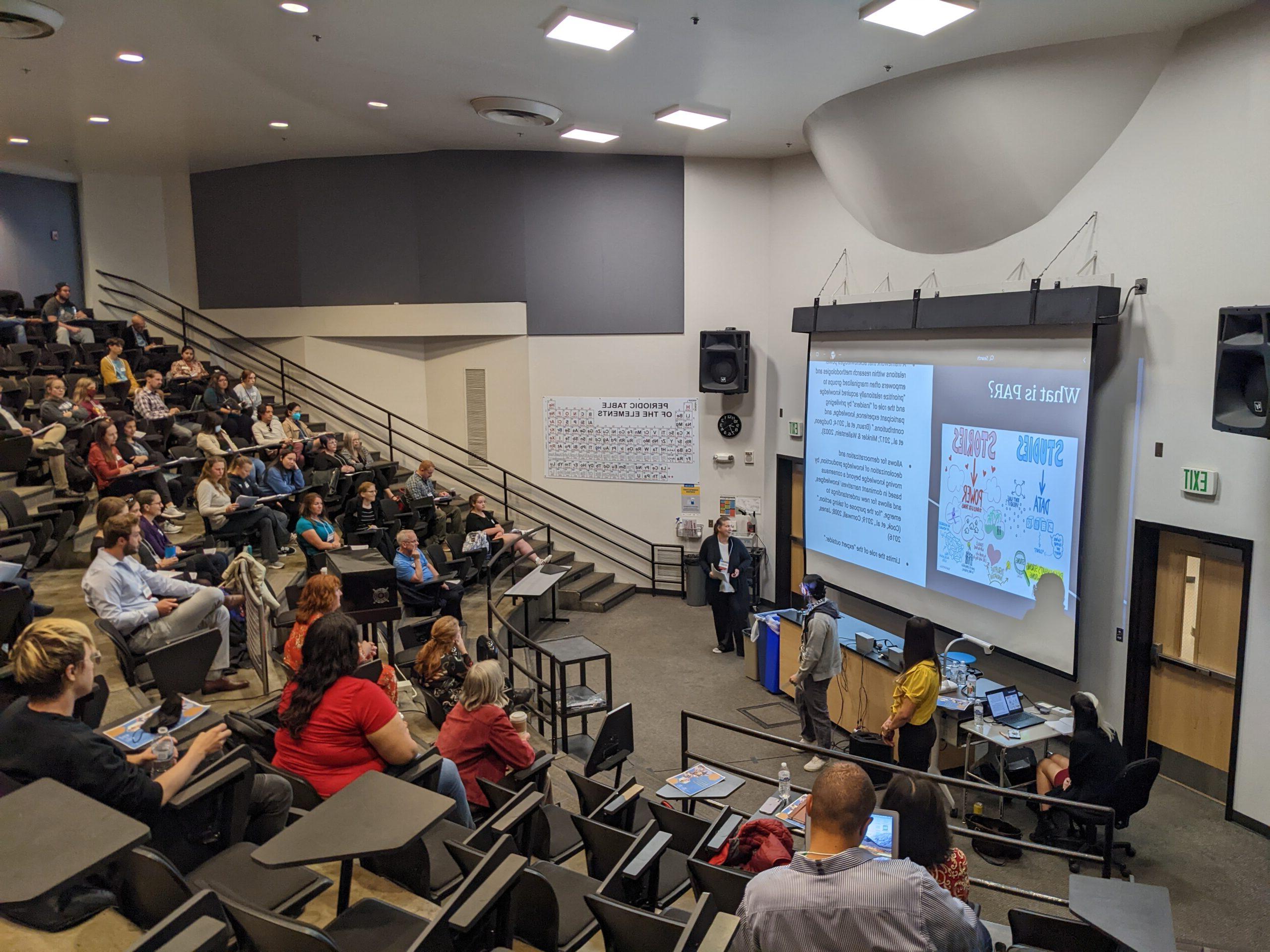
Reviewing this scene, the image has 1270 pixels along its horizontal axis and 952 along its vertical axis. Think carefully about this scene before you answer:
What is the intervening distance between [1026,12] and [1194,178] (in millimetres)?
1568

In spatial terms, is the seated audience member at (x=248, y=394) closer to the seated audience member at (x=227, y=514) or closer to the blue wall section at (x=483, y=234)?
the blue wall section at (x=483, y=234)

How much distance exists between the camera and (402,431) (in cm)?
1277

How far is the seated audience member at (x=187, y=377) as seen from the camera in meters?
11.1

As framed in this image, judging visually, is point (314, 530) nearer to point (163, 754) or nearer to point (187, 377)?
point (187, 377)

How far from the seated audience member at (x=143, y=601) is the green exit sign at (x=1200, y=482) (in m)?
6.29

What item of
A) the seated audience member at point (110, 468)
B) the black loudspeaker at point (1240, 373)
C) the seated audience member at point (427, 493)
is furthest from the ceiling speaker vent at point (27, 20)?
the black loudspeaker at point (1240, 373)

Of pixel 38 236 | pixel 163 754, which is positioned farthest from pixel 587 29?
pixel 38 236

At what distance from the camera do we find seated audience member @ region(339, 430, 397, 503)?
1033cm

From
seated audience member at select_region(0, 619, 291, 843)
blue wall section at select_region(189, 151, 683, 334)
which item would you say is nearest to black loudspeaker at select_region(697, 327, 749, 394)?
blue wall section at select_region(189, 151, 683, 334)

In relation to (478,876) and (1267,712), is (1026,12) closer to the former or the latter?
(1267,712)

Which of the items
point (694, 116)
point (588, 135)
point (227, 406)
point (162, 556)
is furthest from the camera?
point (227, 406)

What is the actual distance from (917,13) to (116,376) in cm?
935

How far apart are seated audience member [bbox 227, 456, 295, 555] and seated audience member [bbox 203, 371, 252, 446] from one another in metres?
1.66

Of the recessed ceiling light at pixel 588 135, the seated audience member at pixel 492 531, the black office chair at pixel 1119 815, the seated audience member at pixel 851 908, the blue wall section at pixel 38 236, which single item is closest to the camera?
the seated audience member at pixel 851 908
